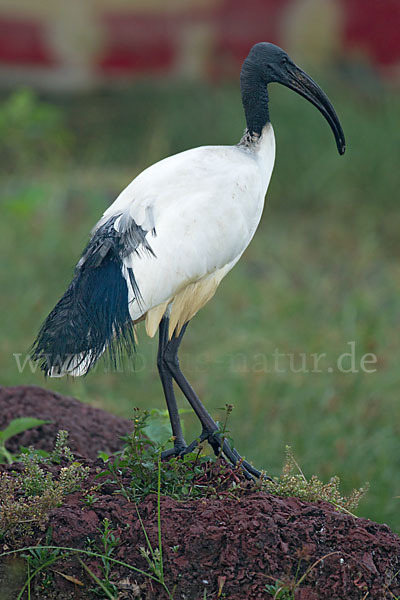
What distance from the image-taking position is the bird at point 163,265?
3357mm

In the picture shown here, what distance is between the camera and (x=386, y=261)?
9008 mm

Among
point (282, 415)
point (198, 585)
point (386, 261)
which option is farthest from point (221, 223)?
point (386, 261)

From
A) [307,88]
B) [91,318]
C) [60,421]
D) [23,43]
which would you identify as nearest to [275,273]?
[60,421]

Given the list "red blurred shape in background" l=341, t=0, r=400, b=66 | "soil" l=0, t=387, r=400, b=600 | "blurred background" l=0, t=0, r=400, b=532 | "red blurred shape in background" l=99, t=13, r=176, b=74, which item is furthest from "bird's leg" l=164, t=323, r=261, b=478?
"red blurred shape in background" l=341, t=0, r=400, b=66

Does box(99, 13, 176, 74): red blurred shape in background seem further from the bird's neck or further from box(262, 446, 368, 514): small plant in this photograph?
box(262, 446, 368, 514): small plant

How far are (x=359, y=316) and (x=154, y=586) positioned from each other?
4.77 meters

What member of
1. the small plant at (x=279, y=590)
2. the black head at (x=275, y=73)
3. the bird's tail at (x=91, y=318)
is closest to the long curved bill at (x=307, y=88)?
the black head at (x=275, y=73)

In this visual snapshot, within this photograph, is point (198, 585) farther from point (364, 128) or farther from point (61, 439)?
point (364, 128)

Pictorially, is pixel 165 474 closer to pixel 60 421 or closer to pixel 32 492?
pixel 32 492

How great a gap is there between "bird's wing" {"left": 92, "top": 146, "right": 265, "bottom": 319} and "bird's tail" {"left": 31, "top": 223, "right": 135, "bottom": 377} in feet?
0.18

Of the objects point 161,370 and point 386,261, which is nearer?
point 161,370

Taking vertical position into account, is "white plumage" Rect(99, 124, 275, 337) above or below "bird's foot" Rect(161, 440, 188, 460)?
above

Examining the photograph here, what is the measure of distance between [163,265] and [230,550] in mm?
1117

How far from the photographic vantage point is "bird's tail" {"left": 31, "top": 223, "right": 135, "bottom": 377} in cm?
332
